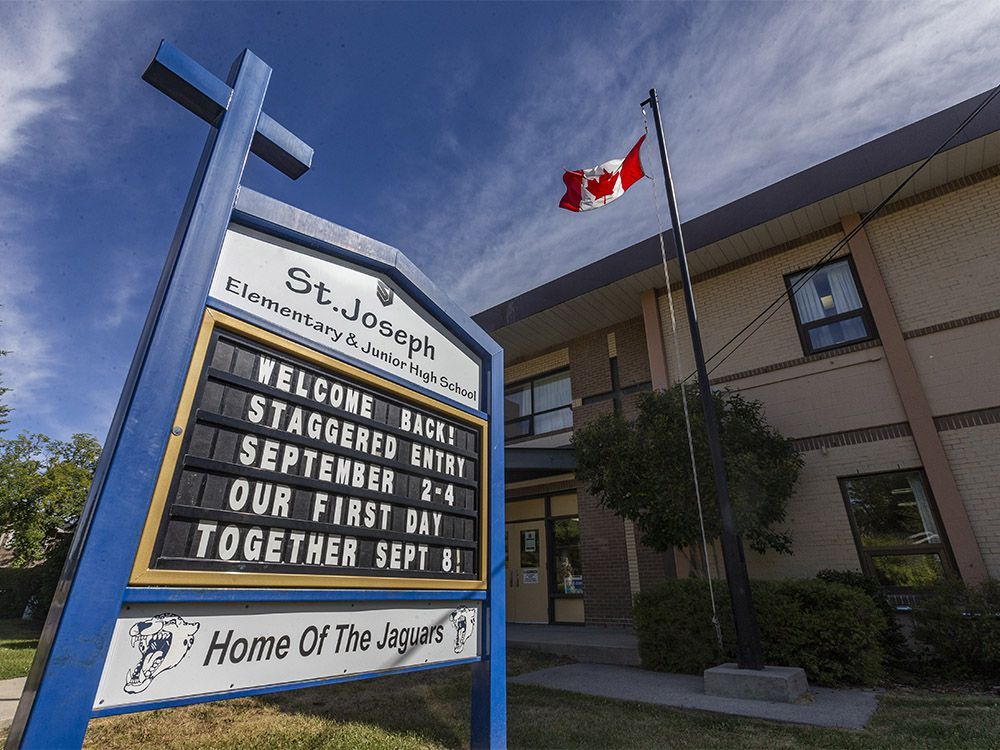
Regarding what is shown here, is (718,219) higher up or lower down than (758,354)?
higher up

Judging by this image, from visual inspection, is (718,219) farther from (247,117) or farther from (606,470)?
(247,117)

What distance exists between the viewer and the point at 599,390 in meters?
14.2

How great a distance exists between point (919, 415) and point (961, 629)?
12.3 feet

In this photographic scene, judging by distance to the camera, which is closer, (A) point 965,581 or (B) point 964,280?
(A) point 965,581

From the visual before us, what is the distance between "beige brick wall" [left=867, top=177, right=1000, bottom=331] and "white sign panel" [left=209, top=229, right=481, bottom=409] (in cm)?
982

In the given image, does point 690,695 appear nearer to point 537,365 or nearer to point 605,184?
point 605,184

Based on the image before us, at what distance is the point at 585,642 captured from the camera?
924 cm

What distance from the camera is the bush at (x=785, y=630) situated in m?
6.47

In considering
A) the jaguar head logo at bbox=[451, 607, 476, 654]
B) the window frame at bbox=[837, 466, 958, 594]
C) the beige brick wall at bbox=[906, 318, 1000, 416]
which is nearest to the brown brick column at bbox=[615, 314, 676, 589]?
the window frame at bbox=[837, 466, 958, 594]

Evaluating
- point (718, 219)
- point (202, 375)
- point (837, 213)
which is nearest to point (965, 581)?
point (837, 213)

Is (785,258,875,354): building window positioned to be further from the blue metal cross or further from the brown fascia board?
the blue metal cross

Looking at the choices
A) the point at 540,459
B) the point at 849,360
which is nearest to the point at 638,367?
the point at 540,459

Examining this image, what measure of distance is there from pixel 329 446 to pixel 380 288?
1.25m

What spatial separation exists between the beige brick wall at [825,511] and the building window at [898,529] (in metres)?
0.19
